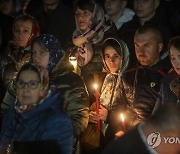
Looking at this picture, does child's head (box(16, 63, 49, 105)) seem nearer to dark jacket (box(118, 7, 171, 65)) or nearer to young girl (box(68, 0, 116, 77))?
young girl (box(68, 0, 116, 77))

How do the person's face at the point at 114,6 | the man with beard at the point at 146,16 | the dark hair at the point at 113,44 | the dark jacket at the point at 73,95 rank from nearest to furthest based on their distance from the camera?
the dark jacket at the point at 73,95, the dark hair at the point at 113,44, the man with beard at the point at 146,16, the person's face at the point at 114,6

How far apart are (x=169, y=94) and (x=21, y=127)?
1557mm

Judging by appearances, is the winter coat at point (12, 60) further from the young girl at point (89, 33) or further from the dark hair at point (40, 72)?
the dark hair at point (40, 72)

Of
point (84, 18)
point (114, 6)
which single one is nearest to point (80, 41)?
point (84, 18)

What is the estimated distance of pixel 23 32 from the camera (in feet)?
18.3

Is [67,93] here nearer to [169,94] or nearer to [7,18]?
[169,94]

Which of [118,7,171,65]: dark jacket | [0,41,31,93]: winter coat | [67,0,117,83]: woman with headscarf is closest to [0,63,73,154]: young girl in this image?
[0,41,31,93]: winter coat

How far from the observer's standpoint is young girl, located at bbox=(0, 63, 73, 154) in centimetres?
357

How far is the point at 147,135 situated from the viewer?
6.41 ft

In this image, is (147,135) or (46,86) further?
(46,86)

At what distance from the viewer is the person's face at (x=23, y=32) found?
557cm

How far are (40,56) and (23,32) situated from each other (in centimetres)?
144

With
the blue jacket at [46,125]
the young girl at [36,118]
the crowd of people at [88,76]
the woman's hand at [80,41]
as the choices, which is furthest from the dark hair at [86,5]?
the blue jacket at [46,125]

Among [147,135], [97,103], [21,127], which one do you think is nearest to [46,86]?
[21,127]
